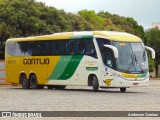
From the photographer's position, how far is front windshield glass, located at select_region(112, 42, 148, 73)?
30.4 metres

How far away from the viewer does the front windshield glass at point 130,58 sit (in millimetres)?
30438

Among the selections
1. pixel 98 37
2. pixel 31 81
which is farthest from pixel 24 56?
pixel 98 37

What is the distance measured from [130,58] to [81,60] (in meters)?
3.19

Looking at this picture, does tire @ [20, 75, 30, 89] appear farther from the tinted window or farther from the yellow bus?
the tinted window

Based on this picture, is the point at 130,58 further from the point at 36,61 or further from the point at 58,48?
the point at 36,61

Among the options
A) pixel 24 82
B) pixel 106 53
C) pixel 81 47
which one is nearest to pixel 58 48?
pixel 81 47

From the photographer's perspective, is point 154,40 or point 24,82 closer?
point 24,82

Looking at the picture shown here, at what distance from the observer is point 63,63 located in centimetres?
3369

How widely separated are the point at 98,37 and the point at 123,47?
151 centimetres

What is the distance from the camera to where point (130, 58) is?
30.6 meters

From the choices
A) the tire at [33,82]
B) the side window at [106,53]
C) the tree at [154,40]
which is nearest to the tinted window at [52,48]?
the side window at [106,53]

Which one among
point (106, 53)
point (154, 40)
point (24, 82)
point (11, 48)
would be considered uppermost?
point (154, 40)

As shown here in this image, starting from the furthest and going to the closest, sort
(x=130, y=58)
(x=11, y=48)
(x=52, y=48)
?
(x=11, y=48), (x=52, y=48), (x=130, y=58)

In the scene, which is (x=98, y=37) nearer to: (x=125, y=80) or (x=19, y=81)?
(x=125, y=80)
